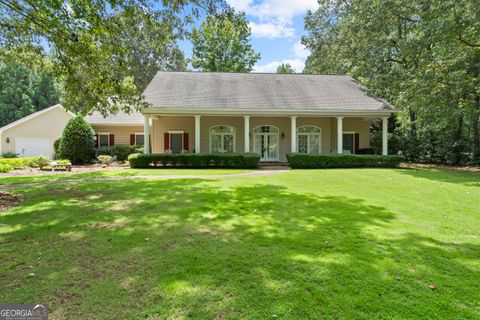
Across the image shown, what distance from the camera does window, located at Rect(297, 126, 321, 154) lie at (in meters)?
20.0

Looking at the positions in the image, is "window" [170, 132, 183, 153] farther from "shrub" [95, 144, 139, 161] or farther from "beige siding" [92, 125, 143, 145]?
"beige siding" [92, 125, 143, 145]

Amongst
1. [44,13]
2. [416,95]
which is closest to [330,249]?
[44,13]

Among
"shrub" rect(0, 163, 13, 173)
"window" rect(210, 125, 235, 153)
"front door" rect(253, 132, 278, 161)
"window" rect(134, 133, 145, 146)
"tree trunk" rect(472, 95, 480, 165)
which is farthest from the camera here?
"window" rect(134, 133, 145, 146)

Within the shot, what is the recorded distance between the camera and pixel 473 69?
15.9 metres

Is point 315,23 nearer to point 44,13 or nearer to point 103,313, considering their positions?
point 44,13

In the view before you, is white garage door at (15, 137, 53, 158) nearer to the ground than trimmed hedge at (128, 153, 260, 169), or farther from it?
farther from it

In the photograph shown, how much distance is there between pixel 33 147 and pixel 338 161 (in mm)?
23012

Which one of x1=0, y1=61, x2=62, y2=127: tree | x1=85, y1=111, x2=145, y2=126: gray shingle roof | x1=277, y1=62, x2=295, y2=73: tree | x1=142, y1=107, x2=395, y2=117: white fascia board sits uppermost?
x1=277, y1=62, x2=295, y2=73: tree

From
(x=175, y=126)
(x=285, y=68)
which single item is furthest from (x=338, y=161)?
(x=285, y=68)

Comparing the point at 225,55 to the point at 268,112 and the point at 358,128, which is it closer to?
the point at 358,128

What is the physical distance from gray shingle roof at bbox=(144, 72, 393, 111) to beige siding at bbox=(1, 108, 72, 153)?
10.5 meters

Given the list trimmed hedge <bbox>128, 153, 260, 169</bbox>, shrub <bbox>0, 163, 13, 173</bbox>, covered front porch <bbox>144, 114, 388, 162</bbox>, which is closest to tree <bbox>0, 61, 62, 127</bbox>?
shrub <bbox>0, 163, 13, 173</bbox>

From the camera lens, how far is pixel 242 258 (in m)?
3.66

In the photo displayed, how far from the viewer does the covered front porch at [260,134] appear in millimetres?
19266
